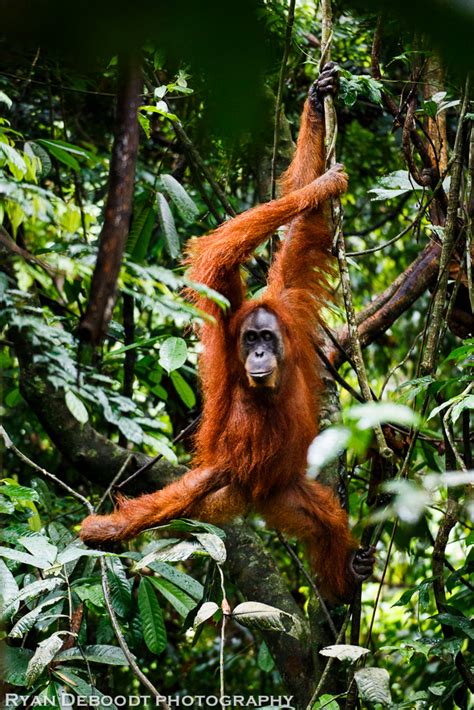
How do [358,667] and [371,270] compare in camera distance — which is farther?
[371,270]

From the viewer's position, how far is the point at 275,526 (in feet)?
12.7

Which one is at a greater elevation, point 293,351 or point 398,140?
point 398,140

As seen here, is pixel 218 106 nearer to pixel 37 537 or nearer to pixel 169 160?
pixel 37 537

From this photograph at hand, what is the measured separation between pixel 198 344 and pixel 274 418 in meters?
0.87

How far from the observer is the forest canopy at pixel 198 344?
56 cm

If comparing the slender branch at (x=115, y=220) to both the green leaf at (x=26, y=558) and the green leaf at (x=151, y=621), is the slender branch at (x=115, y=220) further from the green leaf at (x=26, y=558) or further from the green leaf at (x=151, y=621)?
the green leaf at (x=151, y=621)

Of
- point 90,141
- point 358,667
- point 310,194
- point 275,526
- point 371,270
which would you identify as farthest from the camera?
point 371,270

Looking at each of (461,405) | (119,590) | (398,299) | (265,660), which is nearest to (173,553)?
(119,590)

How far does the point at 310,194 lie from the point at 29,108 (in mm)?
2680

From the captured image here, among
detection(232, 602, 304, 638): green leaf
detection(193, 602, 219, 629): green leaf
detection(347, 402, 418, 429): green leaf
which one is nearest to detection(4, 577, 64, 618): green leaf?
detection(193, 602, 219, 629): green leaf

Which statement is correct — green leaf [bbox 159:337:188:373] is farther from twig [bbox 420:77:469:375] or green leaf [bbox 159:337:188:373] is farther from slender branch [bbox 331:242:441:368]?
slender branch [bbox 331:242:441:368]

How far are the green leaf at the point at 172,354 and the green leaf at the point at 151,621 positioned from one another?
0.95 m

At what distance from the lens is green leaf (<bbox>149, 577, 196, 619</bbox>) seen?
130 inches

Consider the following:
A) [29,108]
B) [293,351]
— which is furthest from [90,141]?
[293,351]
